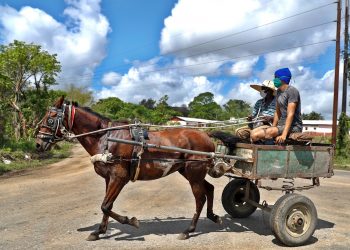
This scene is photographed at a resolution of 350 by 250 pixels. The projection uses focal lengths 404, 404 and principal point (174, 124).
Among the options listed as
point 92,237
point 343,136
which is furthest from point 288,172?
point 343,136

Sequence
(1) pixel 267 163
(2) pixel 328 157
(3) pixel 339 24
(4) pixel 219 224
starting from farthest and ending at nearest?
(3) pixel 339 24
(4) pixel 219 224
(2) pixel 328 157
(1) pixel 267 163

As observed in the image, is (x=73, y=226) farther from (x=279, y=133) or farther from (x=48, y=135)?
(x=279, y=133)

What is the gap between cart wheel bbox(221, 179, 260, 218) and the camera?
7840 mm

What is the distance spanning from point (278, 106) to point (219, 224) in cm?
245

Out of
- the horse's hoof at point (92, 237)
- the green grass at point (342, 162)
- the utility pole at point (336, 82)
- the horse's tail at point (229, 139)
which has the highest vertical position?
the utility pole at point (336, 82)

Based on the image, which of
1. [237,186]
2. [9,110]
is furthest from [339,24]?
[9,110]

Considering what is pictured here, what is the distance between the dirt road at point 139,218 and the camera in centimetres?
627

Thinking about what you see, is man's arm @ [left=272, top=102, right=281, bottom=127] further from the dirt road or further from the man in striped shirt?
the dirt road

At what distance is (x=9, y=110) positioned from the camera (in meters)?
24.9

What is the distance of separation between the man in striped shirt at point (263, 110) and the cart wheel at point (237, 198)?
1.17 m

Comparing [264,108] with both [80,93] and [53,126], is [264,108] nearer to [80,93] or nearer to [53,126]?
[53,126]

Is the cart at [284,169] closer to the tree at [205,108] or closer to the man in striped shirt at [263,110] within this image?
the man in striped shirt at [263,110]

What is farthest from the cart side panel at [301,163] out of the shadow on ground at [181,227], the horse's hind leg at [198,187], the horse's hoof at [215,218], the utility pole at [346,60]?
the utility pole at [346,60]

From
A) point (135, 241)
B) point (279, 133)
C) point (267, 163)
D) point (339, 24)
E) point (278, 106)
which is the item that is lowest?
point (135, 241)
